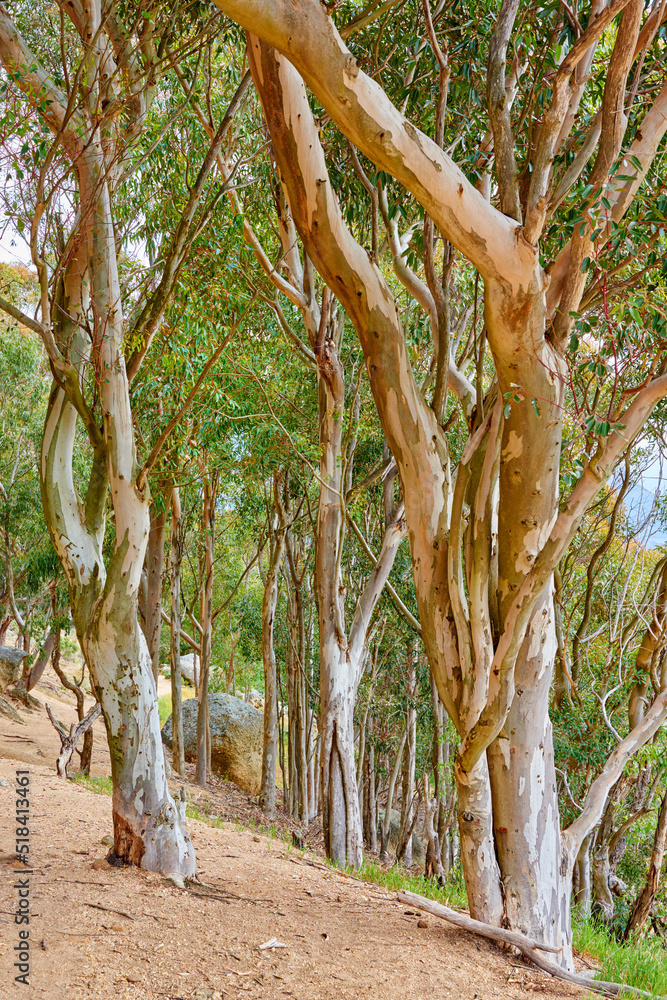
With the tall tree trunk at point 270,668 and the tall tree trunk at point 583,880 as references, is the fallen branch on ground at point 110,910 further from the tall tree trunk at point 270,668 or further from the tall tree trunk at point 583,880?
the tall tree trunk at point 270,668

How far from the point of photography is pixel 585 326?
3266 millimetres

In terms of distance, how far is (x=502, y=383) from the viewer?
3471 mm

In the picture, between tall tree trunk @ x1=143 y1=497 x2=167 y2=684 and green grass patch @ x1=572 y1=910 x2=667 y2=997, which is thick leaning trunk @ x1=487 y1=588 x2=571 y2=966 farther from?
tall tree trunk @ x1=143 y1=497 x2=167 y2=684

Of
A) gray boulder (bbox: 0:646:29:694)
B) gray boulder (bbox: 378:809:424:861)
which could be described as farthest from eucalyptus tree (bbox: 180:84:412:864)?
gray boulder (bbox: 378:809:424:861)

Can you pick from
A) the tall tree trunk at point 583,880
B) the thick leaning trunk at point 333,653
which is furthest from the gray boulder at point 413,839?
the thick leaning trunk at point 333,653

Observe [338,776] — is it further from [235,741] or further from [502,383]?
[235,741]

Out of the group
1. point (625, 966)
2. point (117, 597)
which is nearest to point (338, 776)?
point (625, 966)

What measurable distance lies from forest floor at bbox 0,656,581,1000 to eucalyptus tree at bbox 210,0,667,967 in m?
0.52

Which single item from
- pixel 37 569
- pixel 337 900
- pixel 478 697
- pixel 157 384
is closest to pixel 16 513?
pixel 37 569

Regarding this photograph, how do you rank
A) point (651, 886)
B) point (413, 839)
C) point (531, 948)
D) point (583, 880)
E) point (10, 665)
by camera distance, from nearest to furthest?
point (531, 948), point (651, 886), point (583, 880), point (10, 665), point (413, 839)

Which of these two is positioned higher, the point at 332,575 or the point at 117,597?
the point at 332,575

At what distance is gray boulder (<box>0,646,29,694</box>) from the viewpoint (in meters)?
16.0

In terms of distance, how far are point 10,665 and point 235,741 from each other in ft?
17.3

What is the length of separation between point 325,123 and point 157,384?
9.85ft
